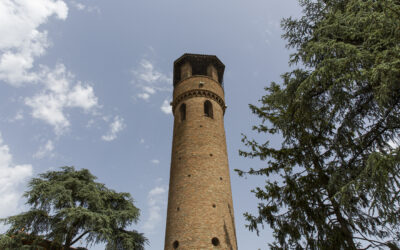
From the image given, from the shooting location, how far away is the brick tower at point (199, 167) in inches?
454

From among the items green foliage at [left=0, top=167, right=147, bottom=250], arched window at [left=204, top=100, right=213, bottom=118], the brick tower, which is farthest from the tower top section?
green foliage at [left=0, top=167, right=147, bottom=250]

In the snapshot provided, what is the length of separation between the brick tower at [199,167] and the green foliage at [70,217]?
2193mm

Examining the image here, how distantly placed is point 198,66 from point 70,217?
39.5 ft

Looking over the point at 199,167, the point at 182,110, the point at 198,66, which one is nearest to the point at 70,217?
the point at 199,167

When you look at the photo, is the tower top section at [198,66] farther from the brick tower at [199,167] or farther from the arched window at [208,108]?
the arched window at [208,108]

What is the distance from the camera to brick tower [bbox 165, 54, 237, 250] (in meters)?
11.5

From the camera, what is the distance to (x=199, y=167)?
13.3 metres

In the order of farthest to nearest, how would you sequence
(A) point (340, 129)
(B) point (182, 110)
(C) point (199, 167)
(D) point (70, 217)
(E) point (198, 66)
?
1. (E) point (198, 66)
2. (B) point (182, 110)
3. (C) point (199, 167)
4. (D) point (70, 217)
5. (A) point (340, 129)

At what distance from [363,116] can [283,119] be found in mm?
2061

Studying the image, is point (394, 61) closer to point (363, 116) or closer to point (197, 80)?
point (363, 116)

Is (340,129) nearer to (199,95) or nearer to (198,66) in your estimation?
(199,95)

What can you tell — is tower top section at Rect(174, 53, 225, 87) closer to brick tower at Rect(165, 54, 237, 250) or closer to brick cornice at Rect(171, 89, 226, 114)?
brick tower at Rect(165, 54, 237, 250)

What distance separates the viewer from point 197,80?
17.0m

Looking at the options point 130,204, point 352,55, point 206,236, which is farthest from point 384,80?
point 130,204
